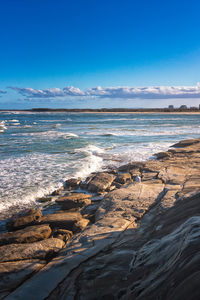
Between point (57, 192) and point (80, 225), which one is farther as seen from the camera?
point (57, 192)

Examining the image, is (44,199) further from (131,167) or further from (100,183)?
(131,167)

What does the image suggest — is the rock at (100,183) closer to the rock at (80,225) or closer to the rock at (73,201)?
the rock at (73,201)

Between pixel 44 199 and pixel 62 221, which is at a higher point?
pixel 62 221

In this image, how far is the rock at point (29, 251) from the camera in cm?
346

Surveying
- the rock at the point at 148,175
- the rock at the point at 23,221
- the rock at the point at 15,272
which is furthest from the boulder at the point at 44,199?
the rock at the point at 15,272

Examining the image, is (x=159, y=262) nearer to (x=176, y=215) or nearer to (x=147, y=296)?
(x=147, y=296)

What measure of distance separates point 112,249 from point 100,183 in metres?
4.22

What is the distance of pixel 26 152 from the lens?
13.5 meters

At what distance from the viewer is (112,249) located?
329 centimetres

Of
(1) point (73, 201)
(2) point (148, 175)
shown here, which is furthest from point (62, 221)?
(2) point (148, 175)

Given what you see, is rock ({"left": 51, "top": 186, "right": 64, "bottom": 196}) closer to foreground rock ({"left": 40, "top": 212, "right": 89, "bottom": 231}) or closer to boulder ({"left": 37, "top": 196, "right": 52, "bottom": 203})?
boulder ({"left": 37, "top": 196, "right": 52, "bottom": 203})

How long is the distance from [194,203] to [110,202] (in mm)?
2263

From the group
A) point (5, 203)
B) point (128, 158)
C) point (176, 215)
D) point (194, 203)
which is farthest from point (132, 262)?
point (128, 158)

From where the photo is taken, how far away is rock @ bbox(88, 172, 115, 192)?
7.27 metres
